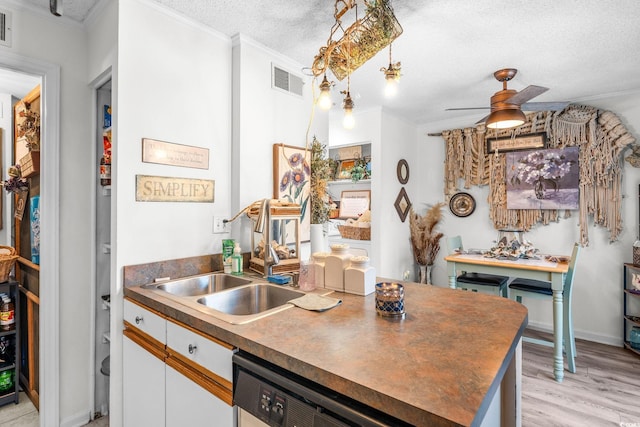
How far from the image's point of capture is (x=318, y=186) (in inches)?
107

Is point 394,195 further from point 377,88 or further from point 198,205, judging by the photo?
point 198,205

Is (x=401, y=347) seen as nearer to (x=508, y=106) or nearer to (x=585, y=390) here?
(x=508, y=106)

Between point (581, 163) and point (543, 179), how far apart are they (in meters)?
0.36

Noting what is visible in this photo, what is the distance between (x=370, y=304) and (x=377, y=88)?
7.65ft

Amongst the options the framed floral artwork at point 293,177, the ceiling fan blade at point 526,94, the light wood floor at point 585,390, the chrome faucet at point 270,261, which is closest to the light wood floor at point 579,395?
the light wood floor at point 585,390

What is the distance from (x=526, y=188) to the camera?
3697mm

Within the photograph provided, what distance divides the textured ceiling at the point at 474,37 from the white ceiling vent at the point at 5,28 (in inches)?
5.3

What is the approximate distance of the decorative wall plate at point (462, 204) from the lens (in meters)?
4.12

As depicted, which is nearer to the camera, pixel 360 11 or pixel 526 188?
pixel 360 11

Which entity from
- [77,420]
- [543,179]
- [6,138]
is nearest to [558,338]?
[543,179]

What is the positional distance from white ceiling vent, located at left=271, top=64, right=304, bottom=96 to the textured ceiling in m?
0.13

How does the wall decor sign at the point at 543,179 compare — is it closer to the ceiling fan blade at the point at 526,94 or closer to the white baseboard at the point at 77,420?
the ceiling fan blade at the point at 526,94

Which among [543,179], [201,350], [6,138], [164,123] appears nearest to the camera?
[201,350]

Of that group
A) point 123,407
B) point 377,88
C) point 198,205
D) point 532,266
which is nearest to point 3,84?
point 198,205
